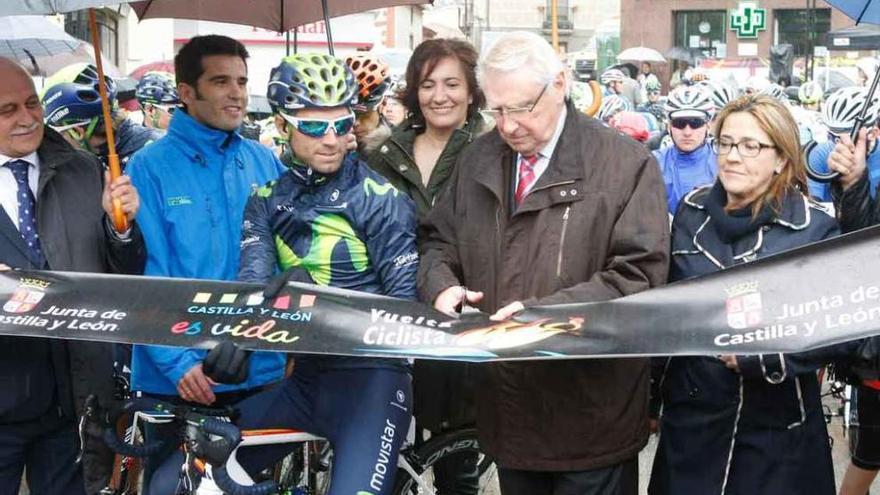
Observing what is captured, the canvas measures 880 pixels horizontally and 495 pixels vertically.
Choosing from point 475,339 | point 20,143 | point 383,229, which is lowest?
point 475,339

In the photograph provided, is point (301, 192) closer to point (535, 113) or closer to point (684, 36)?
point (535, 113)

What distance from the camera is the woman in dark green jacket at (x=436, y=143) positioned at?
18.9 feet

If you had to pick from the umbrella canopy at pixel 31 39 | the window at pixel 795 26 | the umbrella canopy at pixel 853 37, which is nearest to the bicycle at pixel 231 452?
the umbrella canopy at pixel 31 39

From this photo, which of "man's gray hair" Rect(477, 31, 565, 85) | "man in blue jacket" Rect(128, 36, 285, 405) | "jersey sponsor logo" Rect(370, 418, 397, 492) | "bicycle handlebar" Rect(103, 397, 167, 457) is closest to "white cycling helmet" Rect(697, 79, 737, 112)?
"man in blue jacket" Rect(128, 36, 285, 405)

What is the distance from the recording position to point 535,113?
4.36 metres

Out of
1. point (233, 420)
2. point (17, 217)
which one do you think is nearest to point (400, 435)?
point (233, 420)

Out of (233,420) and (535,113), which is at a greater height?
(535,113)

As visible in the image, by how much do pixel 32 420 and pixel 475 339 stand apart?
177 cm

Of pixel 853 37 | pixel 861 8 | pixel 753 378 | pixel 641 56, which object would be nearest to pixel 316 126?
pixel 753 378

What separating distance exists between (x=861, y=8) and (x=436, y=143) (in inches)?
77.4

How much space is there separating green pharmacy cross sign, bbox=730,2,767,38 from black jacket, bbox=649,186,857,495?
50.7 meters

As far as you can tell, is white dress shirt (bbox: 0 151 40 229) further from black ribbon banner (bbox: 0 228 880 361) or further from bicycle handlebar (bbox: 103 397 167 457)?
bicycle handlebar (bbox: 103 397 167 457)

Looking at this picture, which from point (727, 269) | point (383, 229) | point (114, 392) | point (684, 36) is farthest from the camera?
point (684, 36)

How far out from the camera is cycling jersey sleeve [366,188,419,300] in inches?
182
